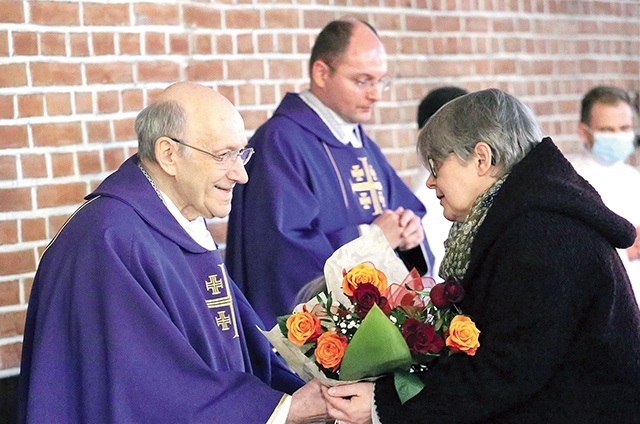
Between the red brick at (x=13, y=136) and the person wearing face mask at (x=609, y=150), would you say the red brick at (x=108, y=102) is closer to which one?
the red brick at (x=13, y=136)

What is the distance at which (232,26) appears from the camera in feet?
17.9

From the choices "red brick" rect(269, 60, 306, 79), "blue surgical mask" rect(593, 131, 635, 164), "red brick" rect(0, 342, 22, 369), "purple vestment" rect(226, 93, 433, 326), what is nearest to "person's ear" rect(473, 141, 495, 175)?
"purple vestment" rect(226, 93, 433, 326)

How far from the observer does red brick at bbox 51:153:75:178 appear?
15.4 feet

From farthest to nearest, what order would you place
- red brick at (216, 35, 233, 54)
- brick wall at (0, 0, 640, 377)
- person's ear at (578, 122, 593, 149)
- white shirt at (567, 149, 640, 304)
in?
person's ear at (578, 122, 593, 149) < white shirt at (567, 149, 640, 304) < red brick at (216, 35, 233, 54) < brick wall at (0, 0, 640, 377)

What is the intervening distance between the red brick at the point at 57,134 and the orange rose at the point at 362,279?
2045mm

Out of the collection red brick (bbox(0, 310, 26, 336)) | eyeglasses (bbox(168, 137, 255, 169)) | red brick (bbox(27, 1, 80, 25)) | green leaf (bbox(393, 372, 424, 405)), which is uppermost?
red brick (bbox(27, 1, 80, 25))

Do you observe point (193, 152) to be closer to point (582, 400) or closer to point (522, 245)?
point (522, 245)

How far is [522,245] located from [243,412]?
0.98m

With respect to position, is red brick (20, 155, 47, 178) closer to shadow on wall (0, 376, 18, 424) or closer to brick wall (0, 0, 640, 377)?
brick wall (0, 0, 640, 377)

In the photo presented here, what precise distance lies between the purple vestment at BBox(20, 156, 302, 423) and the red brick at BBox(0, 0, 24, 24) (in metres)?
1.53

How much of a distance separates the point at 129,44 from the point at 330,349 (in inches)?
96.2

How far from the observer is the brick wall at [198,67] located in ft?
15.0

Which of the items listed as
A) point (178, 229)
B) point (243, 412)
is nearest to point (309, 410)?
point (243, 412)

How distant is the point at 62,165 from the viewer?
4715 mm
